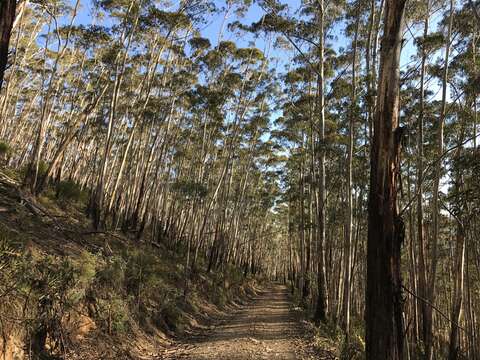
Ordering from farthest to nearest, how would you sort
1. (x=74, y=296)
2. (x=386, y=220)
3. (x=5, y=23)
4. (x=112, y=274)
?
(x=112, y=274) < (x=74, y=296) < (x=386, y=220) < (x=5, y=23)

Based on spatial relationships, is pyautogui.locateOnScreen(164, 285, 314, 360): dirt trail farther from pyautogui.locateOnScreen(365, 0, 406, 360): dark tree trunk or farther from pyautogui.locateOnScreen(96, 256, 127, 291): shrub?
pyautogui.locateOnScreen(365, 0, 406, 360): dark tree trunk

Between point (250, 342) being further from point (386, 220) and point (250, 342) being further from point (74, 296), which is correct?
point (386, 220)

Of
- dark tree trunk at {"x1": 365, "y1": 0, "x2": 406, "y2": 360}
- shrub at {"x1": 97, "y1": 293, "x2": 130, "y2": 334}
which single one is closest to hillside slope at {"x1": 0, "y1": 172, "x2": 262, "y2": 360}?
shrub at {"x1": 97, "y1": 293, "x2": 130, "y2": 334}

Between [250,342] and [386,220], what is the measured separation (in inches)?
247

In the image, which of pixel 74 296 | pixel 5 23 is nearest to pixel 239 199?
pixel 74 296

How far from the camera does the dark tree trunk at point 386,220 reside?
323 cm

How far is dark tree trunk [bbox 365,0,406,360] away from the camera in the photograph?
3.23m

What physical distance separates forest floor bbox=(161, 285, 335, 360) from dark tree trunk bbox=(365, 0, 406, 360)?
177 inches

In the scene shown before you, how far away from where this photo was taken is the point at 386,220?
337cm

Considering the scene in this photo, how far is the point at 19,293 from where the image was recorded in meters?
4.57

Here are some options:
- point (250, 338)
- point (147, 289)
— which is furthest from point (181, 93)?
point (250, 338)

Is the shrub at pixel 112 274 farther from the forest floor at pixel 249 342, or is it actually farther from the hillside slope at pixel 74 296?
the forest floor at pixel 249 342

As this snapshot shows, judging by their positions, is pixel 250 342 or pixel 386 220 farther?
pixel 250 342

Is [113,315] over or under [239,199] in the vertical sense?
under
